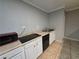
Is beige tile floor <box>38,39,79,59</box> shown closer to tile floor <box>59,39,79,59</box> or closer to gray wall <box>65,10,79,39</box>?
tile floor <box>59,39,79,59</box>

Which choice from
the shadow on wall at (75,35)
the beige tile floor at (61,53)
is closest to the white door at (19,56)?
the beige tile floor at (61,53)

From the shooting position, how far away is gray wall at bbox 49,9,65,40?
179 inches

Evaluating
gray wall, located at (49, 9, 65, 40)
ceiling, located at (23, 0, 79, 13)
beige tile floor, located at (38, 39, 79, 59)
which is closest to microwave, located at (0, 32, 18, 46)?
beige tile floor, located at (38, 39, 79, 59)

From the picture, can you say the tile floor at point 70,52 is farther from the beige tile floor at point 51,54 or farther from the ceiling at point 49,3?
the ceiling at point 49,3

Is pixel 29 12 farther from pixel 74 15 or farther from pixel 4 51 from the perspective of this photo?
pixel 74 15

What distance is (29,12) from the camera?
2.84 meters

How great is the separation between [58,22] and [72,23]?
1568 millimetres

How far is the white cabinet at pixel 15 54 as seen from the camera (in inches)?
49.5

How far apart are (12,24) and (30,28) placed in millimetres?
978

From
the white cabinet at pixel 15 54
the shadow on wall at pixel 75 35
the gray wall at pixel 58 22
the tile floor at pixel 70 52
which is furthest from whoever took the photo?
the shadow on wall at pixel 75 35

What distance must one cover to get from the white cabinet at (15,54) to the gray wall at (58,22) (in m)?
3.53

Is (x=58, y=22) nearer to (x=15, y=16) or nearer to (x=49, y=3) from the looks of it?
(x=49, y=3)

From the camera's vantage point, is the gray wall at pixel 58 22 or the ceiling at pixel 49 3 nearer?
the ceiling at pixel 49 3

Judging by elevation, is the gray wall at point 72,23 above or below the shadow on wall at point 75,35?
above
